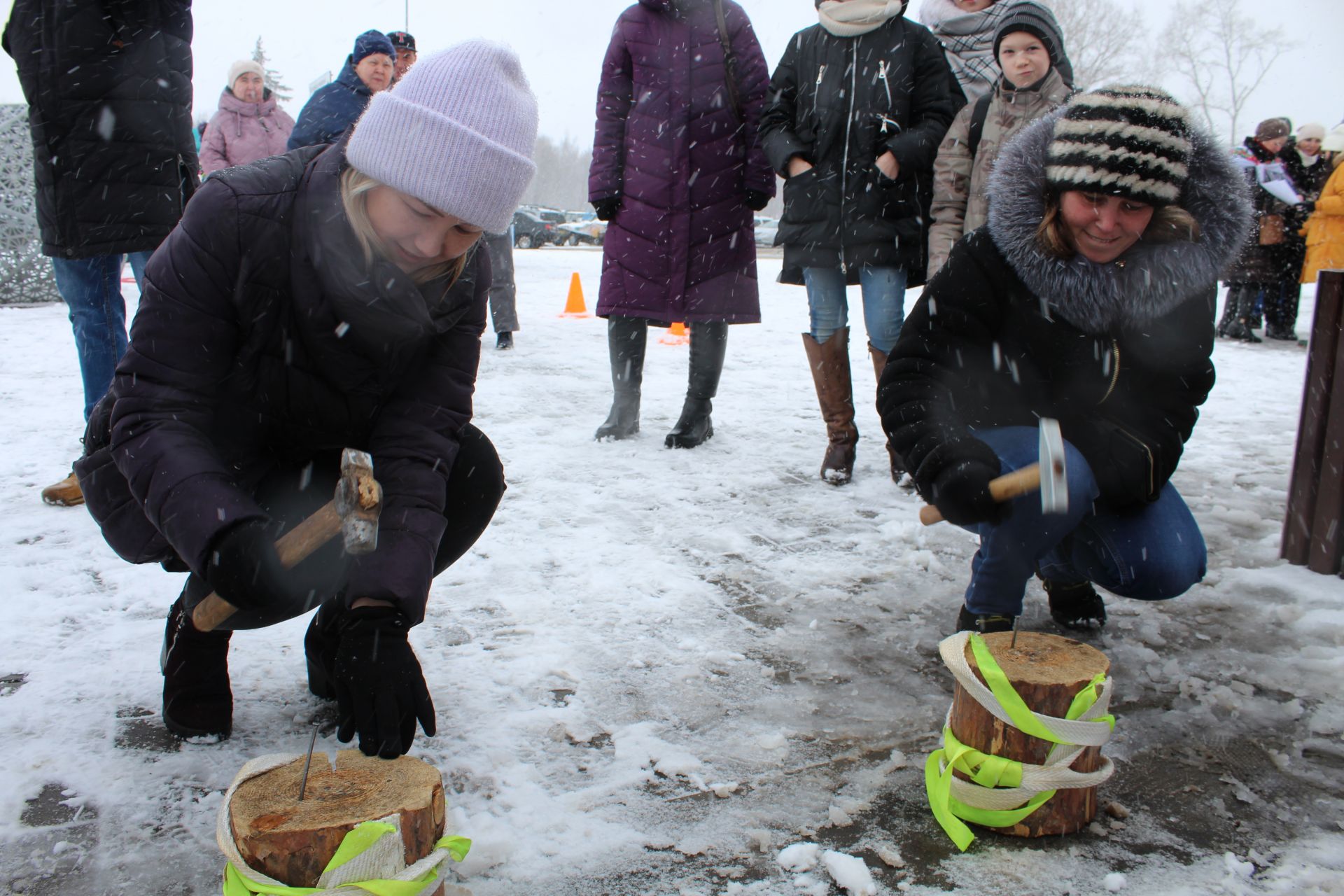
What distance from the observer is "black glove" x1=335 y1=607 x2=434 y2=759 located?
1471mm

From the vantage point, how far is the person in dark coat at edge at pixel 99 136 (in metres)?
3.20

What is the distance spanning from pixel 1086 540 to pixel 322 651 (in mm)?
1697

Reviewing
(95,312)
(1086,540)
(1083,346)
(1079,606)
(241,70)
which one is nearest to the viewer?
(1083,346)

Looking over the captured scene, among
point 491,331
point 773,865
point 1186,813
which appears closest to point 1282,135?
point 491,331

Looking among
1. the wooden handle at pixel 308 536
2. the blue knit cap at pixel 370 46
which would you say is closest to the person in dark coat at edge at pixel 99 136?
the blue knit cap at pixel 370 46

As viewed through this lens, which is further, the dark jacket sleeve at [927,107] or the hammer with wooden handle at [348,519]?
the dark jacket sleeve at [927,107]

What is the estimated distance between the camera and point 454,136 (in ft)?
5.40

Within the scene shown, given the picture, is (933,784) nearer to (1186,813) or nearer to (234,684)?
(1186,813)

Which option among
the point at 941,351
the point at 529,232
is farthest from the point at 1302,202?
the point at 529,232

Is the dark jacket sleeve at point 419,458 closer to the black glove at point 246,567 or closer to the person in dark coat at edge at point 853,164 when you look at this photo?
the black glove at point 246,567

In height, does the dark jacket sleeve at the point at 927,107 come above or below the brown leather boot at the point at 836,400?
above

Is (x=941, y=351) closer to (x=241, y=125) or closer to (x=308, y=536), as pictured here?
(x=308, y=536)

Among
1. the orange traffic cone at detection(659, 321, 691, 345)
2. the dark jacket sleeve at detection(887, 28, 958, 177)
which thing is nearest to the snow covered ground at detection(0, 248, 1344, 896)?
the dark jacket sleeve at detection(887, 28, 958, 177)

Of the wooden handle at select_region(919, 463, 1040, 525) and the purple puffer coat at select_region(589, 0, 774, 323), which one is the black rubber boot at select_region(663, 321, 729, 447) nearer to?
the purple puffer coat at select_region(589, 0, 774, 323)
